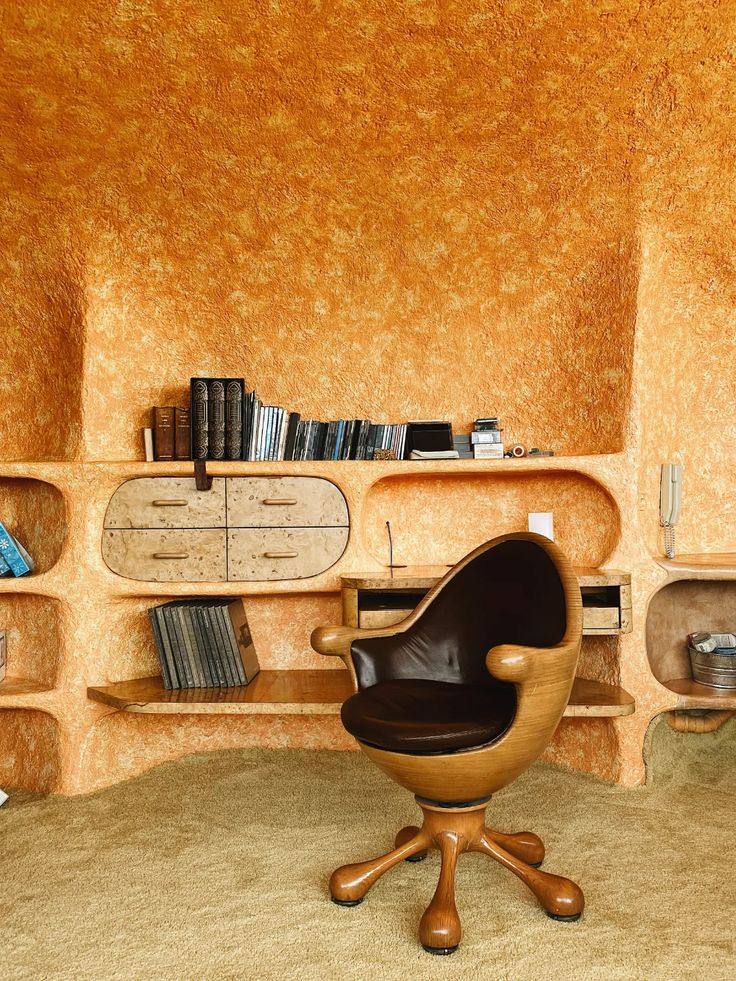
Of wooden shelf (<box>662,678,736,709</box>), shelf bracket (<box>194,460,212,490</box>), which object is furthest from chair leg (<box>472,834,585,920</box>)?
shelf bracket (<box>194,460,212,490</box>)

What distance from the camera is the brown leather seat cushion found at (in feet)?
6.10

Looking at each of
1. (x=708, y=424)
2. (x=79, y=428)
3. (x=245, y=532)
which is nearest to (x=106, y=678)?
(x=245, y=532)

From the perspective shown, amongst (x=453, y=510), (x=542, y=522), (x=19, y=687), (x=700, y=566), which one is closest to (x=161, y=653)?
(x=19, y=687)

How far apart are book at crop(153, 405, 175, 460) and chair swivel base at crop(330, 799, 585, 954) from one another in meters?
1.72

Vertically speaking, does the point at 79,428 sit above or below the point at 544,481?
above

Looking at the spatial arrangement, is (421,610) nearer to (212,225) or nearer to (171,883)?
(171,883)

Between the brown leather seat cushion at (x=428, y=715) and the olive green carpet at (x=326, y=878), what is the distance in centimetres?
52

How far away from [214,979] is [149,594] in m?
1.52

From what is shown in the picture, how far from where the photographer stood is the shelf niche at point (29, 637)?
312 cm

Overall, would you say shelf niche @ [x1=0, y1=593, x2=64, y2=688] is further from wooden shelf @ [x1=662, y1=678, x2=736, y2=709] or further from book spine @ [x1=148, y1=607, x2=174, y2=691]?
wooden shelf @ [x1=662, y1=678, x2=736, y2=709]

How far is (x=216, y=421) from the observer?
3031 millimetres

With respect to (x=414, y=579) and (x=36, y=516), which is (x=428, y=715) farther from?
(x=36, y=516)

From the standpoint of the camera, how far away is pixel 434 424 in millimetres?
3193

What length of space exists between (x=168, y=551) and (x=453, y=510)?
1251mm
